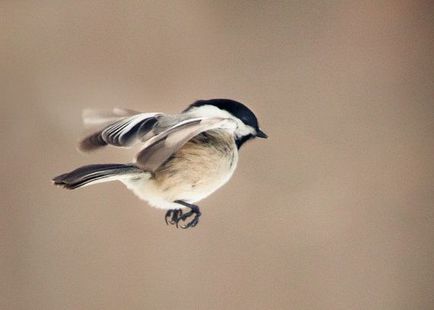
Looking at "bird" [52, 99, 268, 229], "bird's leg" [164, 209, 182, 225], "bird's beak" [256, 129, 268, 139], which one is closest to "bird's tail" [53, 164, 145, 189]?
"bird" [52, 99, 268, 229]

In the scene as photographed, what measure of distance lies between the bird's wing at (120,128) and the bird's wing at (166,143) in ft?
0.12

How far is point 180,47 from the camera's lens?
122 cm

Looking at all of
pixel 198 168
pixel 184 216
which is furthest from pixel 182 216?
pixel 198 168

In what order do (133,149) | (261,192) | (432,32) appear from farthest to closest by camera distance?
(432,32), (261,192), (133,149)

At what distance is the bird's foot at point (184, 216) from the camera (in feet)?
3.82

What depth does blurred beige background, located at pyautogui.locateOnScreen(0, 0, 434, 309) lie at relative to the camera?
1.14 metres

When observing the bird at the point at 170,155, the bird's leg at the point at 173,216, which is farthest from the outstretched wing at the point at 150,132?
the bird's leg at the point at 173,216

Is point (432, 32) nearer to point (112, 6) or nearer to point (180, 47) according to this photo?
point (180, 47)

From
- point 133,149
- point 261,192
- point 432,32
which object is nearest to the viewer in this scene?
point 133,149

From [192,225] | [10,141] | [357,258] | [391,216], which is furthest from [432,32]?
[10,141]

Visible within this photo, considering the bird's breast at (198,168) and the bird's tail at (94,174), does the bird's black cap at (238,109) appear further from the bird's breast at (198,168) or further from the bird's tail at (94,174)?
the bird's tail at (94,174)

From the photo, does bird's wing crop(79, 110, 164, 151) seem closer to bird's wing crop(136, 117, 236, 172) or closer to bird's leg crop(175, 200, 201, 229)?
bird's wing crop(136, 117, 236, 172)

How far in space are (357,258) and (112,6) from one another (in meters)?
0.77

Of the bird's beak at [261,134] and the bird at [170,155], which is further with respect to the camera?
the bird's beak at [261,134]
